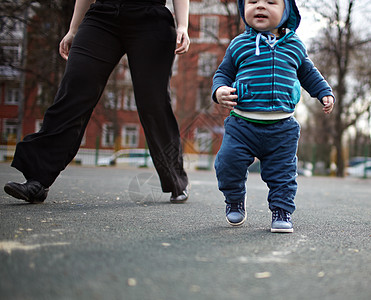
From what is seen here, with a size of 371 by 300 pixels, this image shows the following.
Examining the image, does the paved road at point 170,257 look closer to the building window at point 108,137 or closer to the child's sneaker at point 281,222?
the child's sneaker at point 281,222

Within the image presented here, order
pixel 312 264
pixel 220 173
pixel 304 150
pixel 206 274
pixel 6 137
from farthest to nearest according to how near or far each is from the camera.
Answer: pixel 304 150 → pixel 6 137 → pixel 220 173 → pixel 312 264 → pixel 206 274

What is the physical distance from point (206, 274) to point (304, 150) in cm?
2325

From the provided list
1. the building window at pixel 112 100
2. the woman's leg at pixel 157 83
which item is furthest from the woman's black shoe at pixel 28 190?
the building window at pixel 112 100

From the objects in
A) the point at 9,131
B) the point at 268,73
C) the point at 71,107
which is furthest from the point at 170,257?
the point at 9,131

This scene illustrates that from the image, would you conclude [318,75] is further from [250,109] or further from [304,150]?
[304,150]

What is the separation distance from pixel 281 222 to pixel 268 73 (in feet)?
2.87

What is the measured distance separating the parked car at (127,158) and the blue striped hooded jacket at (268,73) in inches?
651

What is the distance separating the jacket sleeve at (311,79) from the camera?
2.92m

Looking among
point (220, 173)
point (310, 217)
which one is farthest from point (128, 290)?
point (310, 217)

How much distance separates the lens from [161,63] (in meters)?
3.61

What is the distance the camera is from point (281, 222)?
2.63 metres

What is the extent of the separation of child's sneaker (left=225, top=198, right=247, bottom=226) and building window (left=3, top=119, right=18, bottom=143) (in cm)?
1627

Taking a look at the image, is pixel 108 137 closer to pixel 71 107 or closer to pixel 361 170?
pixel 361 170

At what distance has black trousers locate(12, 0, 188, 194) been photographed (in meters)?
3.24
